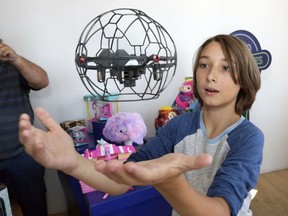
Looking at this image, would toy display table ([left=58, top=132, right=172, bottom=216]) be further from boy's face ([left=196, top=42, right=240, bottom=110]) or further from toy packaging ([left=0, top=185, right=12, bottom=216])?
boy's face ([left=196, top=42, right=240, bottom=110])

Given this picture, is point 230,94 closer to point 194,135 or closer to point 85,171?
point 194,135

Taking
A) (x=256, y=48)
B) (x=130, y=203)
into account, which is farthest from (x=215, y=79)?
(x=256, y=48)

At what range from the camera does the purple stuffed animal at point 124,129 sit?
124 cm

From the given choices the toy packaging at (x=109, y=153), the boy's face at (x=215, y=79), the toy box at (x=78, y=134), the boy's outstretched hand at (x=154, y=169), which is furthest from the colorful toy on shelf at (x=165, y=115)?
the boy's outstretched hand at (x=154, y=169)

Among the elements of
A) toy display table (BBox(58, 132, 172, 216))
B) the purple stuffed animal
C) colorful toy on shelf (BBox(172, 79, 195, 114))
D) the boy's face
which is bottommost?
toy display table (BBox(58, 132, 172, 216))

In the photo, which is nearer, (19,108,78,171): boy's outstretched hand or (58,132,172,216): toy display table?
(19,108,78,171): boy's outstretched hand

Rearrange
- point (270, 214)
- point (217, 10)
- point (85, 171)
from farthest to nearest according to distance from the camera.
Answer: point (217, 10) → point (270, 214) → point (85, 171)

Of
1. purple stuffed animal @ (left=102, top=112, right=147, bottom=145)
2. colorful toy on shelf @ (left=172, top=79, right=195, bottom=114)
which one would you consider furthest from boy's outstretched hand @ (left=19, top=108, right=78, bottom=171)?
colorful toy on shelf @ (left=172, top=79, right=195, bottom=114)

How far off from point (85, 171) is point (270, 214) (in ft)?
4.72

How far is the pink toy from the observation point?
1442mm

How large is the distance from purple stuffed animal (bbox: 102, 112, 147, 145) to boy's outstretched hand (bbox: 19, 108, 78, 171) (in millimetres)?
687

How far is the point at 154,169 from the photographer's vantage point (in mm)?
367

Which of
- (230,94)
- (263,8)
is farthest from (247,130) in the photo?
(263,8)

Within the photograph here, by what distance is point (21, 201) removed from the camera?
4.14ft
